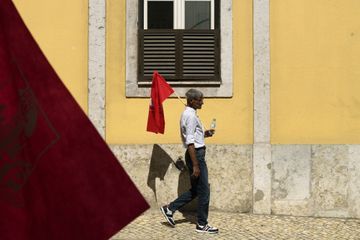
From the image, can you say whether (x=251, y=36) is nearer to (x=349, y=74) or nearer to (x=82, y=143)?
(x=349, y=74)

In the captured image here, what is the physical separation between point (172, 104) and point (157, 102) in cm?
41

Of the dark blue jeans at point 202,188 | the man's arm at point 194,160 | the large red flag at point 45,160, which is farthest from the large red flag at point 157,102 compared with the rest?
the large red flag at point 45,160

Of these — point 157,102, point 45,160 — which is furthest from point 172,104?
point 45,160

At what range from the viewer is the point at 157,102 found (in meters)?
7.29

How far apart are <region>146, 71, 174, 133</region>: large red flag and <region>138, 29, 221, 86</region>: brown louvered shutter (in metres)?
0.50

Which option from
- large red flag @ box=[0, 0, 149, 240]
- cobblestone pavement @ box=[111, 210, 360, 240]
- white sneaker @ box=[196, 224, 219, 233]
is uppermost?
large red flag @ box=[0, 0, 149, 240]

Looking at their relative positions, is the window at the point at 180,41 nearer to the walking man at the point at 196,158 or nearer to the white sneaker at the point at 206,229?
the walking man at the point at 196,158

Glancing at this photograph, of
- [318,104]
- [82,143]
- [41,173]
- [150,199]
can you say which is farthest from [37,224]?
[318,104]

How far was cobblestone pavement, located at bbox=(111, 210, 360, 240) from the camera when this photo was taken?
6.38 meters

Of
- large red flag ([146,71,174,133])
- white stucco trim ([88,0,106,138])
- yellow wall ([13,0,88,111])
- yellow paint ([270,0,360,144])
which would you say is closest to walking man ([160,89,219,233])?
large red flag ([146,71,174,133])

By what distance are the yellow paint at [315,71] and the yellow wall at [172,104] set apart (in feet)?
1.25

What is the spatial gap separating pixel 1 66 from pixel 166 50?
19.6ft

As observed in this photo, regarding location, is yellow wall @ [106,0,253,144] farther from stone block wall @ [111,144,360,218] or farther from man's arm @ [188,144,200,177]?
man's arm @ [188,144,200,177]

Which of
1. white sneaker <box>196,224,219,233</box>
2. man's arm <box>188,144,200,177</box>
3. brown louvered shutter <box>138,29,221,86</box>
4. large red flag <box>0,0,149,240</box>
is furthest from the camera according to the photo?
brown louvered shutter <box>138,29,221,86</box>
